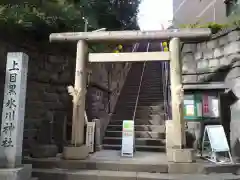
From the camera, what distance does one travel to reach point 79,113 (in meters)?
6.07

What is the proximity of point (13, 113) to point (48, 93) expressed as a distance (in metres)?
3.46

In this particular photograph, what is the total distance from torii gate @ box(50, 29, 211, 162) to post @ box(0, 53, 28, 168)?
5.38ft

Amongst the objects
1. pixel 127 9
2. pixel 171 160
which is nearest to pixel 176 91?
pixel 171 160

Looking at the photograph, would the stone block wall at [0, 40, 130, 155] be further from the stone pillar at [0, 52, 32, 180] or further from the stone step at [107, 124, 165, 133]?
the stone pillar at [0, 52, 32, 180]

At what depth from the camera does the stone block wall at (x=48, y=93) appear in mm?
6938

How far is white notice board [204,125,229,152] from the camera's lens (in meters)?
5.55

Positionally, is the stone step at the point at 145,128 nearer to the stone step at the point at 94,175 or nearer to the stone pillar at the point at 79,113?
the stone pillar at the point at 79,113

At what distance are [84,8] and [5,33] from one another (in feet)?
12.0

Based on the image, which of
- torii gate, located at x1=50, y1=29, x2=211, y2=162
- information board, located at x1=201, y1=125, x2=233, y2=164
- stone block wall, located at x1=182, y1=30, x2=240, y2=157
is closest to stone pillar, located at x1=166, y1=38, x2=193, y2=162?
torii gate, located at x1=50, y1=29, x2=211, y2=162

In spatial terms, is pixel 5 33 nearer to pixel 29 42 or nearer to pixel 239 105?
pixel 29 42

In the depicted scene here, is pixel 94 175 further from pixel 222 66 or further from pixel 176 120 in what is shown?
pixel 222 66

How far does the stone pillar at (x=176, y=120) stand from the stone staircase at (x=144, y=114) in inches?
56.2

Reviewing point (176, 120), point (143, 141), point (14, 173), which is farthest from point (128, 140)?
point (14, 173)

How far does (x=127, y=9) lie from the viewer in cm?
1209
